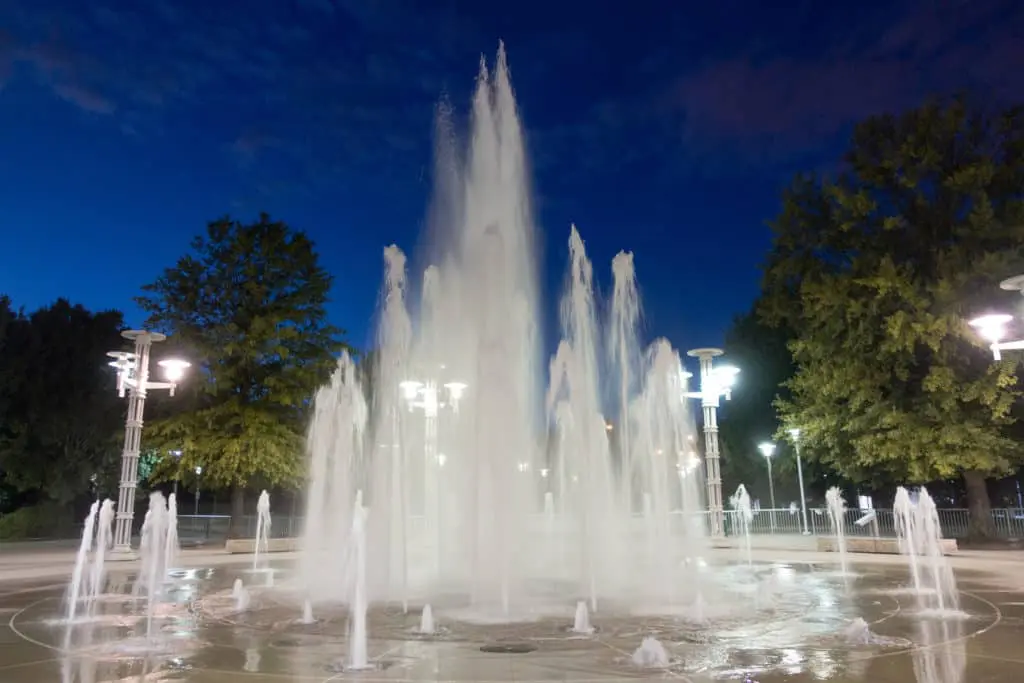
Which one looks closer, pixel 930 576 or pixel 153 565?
pixel 153 565

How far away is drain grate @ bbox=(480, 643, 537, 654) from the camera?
27.1 feet

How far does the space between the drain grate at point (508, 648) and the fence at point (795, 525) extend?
24665 mm

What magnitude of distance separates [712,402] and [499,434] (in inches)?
564

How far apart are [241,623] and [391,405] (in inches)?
481

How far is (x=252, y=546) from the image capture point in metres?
25.8

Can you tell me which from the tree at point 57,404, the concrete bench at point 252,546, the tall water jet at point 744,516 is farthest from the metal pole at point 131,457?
the tall water jet at point 744,516

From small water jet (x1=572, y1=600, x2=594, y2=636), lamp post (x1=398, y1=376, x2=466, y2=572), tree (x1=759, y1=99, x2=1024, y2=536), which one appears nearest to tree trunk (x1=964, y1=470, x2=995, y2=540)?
tree (x1=759, y1=99, x2=1024, y2=536)

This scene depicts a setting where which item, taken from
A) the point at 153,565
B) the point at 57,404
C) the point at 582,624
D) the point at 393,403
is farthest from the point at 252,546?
the point at 582,624

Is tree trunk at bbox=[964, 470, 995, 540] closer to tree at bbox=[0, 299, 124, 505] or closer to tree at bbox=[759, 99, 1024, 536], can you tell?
tree at bbox=[759, 99, 1024, 536]

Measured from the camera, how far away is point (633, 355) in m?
22.9

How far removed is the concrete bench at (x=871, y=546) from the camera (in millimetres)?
22156

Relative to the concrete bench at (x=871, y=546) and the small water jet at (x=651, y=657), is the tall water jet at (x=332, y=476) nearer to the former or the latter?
the small water jet at (x=651, y=657)

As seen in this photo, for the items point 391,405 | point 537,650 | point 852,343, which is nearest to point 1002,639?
point 537,650

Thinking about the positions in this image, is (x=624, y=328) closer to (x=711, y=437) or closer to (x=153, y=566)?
(x=711, y=437)
